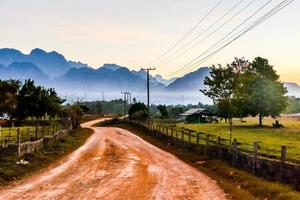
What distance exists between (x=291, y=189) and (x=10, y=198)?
38.9 ft

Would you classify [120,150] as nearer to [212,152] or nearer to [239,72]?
[212,152]

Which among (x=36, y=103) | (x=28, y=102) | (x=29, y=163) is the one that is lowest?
(x=29, y=163)

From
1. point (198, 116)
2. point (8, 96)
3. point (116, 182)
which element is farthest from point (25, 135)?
point (198, 116)

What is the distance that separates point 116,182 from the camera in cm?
2381

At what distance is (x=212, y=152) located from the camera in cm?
3531

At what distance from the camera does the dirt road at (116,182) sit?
20250mm

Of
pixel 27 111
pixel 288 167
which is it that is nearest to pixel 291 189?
pixel 288 167

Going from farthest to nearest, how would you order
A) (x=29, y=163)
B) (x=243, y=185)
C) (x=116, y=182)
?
(x=29, y=163), (x=116, y=182), (x=243, y=185)

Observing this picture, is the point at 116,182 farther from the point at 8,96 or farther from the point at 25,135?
the point at 8,96

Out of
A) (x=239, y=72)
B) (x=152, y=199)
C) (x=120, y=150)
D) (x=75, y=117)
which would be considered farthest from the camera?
(x=75, y=117)

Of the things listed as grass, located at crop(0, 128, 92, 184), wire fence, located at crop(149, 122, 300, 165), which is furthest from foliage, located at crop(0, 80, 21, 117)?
grass, located at crop(0, 128, 92, 184)

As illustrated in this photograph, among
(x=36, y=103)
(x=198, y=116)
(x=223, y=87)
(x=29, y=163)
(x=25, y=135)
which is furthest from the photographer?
(x=198, y=116)

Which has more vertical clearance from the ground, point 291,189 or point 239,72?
point 239,72

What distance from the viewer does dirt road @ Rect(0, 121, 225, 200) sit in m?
20.2
